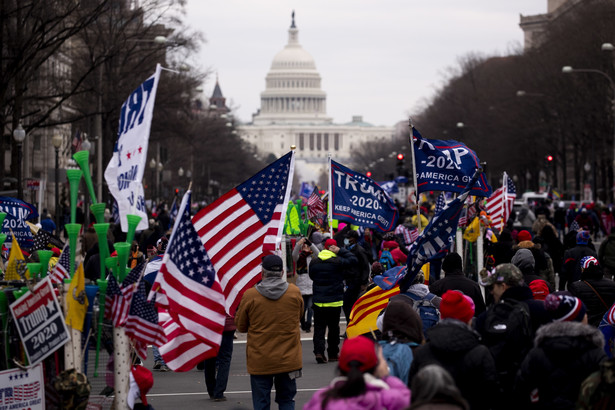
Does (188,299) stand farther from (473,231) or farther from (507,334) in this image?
(473,231)

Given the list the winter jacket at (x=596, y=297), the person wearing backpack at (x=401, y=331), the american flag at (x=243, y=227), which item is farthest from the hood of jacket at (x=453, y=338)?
the winter jacket at (x=596, y=297)

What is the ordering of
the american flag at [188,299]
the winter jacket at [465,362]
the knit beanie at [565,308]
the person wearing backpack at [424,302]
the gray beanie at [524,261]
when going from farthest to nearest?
the gray beanie at [524,261]
the person wearing backpack at [424,302]
the american flag at [188,299]
the knit beanie at [565,308]
the winter jacket at [465,362]

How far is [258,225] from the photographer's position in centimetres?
1126

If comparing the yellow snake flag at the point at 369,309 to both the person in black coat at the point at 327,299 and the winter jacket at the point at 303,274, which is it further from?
the winter jacket at the point at 303,274

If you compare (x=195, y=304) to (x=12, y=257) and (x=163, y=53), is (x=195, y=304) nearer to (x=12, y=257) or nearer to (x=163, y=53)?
(x=12, y=257)

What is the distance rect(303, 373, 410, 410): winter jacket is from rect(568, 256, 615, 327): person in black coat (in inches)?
203

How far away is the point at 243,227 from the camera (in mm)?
11117

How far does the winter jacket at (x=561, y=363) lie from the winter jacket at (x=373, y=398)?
1.37m

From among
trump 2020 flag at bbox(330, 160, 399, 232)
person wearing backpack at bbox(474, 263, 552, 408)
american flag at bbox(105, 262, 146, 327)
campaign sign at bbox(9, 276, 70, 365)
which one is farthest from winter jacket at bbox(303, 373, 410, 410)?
trump 2020 flag at bbox(330, 160, 399, 232)

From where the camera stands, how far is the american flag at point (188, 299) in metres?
8.84

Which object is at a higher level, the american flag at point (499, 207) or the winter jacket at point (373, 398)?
the american flag at point (499, 207)

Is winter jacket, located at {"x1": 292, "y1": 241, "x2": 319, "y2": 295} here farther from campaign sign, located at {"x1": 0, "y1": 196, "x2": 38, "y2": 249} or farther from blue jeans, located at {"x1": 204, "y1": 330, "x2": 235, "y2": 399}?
blue jeans, located at {"x1": 204, "y1": 330, "x2": 235, "y2": 399}

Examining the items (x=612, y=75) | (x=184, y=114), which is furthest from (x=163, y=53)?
(x=612, y=75)

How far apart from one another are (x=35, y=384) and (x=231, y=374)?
5858 millimetres
